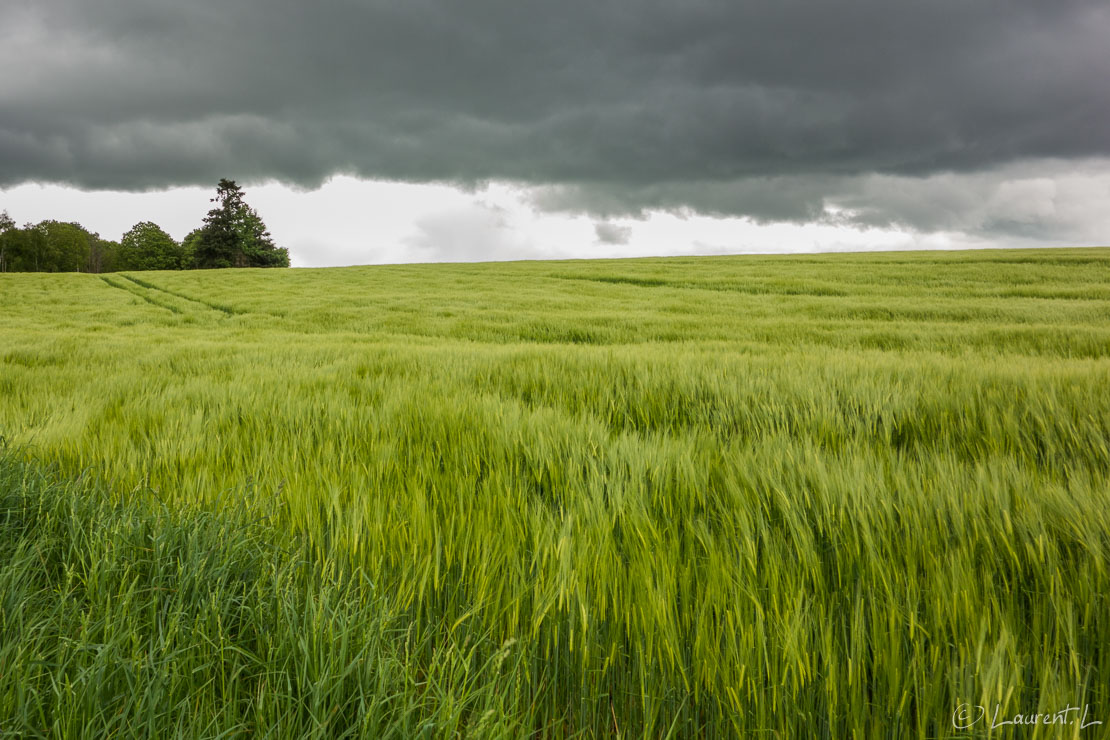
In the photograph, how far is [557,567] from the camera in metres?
1.02

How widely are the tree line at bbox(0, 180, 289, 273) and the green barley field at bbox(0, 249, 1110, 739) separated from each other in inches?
2844

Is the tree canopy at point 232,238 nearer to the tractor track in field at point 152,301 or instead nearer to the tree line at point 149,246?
the tree line at point 149,246

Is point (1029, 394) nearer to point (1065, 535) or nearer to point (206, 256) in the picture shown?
point (1065, 535)

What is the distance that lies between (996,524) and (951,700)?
1.80 ft

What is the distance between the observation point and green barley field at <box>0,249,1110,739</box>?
69cm

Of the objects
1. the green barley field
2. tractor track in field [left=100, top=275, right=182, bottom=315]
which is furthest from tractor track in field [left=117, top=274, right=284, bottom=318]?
the green barley field

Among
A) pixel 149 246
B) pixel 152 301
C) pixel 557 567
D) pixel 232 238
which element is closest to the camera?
pixel 557 567

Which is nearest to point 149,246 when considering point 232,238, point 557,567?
point 232,238

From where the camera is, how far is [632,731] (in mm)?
748

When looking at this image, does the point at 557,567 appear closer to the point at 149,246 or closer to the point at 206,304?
the point at 206,304

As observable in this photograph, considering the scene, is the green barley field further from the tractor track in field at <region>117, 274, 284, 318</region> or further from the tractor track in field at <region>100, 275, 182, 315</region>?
the tractor track in field at <region>100, 275, 182, 315</region>

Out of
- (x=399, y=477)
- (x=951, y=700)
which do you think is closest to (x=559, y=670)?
(x=951, y=700)

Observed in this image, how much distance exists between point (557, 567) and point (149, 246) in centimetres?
10401

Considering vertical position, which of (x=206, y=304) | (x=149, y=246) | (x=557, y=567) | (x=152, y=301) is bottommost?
(x=557, y=567)
